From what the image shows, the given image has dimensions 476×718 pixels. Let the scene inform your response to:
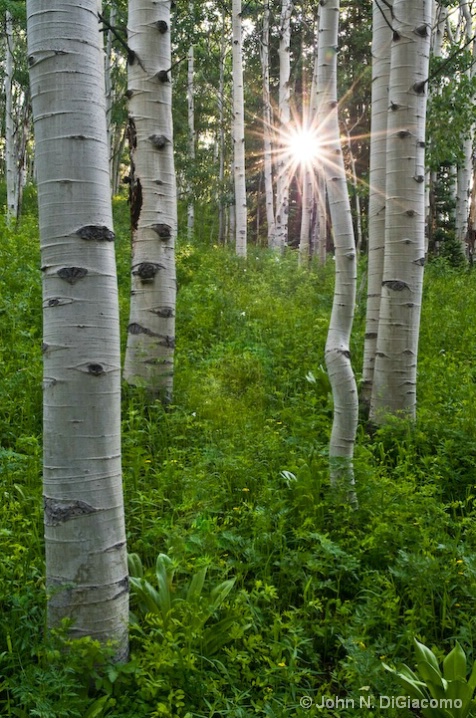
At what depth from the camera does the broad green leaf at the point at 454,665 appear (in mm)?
2141

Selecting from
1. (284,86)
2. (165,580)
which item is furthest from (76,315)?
(284,86)

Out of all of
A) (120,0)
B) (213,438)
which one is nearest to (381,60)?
(213,438)

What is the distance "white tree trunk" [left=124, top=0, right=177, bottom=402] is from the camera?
4.85 m

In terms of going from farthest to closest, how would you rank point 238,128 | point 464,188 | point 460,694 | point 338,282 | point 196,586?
1. point 464,188
2. point 238,128
3. point 338,282
4. point 196,586
5. point 460,694

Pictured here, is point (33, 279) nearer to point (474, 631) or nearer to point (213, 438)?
point (213, 438)

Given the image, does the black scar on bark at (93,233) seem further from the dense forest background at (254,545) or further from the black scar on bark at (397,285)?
the black scar on bark at (397,285)

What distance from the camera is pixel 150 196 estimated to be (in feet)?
16.2

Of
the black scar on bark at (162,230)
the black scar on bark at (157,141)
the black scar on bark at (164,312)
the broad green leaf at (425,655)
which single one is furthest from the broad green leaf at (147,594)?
the black scar on bark at (157,141)

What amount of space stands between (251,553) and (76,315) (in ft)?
5.07

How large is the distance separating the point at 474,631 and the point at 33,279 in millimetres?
5991

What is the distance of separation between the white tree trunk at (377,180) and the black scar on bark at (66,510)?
3.54 metres

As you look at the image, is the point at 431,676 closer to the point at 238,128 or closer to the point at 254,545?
the point at 254,545

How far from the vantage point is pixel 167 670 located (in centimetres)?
212

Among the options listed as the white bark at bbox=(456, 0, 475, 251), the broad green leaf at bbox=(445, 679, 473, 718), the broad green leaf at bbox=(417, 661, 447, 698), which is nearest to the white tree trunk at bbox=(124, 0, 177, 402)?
the broad green leaf at bbox=(417, 661, 447, 698)
